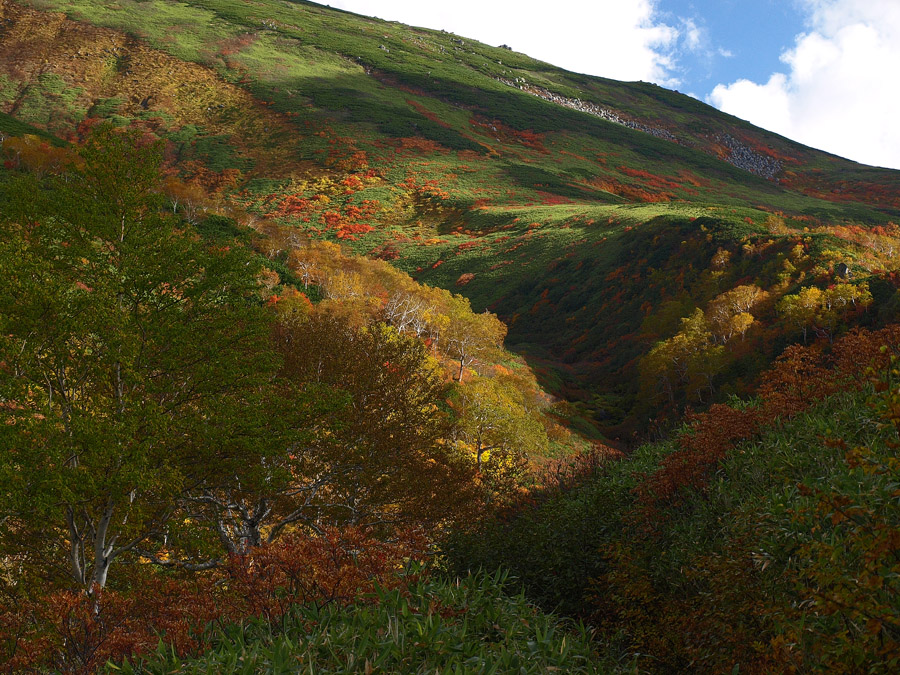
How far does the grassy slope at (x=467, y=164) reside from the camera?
216ft

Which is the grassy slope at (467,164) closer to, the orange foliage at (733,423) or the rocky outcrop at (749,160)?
the rocky outcrop at (749,160)

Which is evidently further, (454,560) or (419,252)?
(419,252)

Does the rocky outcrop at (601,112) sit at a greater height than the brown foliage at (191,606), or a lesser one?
greater

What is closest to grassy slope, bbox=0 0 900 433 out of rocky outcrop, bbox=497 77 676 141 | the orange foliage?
rocky outcrop, bbox=497 77 676 141

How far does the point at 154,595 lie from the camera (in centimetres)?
1127

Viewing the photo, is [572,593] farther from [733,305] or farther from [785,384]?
[733,305]

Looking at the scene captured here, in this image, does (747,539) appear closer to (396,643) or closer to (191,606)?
(396,643)

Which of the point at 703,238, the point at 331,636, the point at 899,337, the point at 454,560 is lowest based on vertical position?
the point at 454,560

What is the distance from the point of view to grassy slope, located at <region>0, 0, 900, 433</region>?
65750mm

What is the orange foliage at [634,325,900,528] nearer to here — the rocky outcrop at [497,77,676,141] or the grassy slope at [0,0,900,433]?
the grassy slope at [0,0,900,433]

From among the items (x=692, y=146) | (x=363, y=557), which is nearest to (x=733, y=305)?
(x=363, y=557)

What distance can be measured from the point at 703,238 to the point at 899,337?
56216mm

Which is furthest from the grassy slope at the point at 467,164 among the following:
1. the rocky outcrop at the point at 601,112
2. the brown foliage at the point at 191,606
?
the brown foliage at the point at 191,606

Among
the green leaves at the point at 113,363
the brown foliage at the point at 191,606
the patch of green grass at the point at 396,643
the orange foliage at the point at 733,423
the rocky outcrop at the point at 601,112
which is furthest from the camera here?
the rocky outcrop at the point at 601,112
